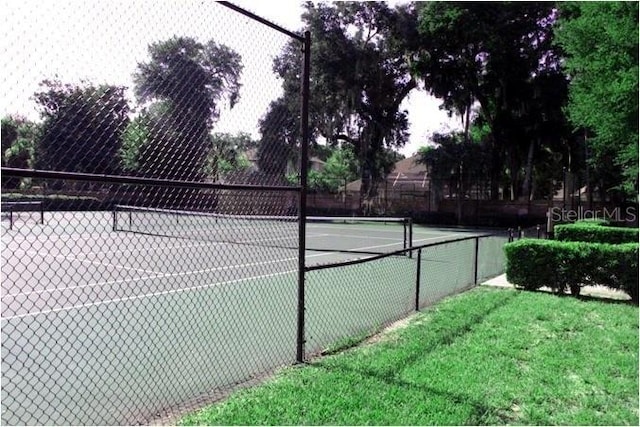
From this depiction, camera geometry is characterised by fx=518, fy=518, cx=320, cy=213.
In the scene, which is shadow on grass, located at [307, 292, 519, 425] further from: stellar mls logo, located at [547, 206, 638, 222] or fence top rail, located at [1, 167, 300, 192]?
stellar mls logo, located at [547, 206, 638, 222]

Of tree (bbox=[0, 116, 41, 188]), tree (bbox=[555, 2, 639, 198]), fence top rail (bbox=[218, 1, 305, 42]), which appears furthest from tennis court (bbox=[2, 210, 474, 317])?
tree (bbox=[555, 2, 639, 198])

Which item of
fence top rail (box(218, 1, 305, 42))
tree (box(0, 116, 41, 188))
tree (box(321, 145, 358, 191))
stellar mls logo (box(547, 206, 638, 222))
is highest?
tree (box(321, 145, 358, 191))

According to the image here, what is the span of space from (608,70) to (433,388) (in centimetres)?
1542

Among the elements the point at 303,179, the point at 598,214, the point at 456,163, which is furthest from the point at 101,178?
the point at 598,214

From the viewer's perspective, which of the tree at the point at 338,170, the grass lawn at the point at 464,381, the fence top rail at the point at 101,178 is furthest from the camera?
the tree at the point at 338,170

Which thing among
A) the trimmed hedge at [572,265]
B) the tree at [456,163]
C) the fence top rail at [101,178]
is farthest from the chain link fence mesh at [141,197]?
the tree at [456,163]

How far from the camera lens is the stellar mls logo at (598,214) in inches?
1105

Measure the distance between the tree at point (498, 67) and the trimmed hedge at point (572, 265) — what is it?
24.0 m

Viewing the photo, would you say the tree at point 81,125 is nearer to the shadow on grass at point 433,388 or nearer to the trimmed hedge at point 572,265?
the shadow on grass at point 433,388

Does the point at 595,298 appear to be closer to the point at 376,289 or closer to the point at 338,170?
the point at 376,289

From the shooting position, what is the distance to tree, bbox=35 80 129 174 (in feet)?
10.0

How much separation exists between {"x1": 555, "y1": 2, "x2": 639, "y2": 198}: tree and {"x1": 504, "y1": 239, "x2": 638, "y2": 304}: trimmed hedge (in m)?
8.55

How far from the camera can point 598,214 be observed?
33344 mm

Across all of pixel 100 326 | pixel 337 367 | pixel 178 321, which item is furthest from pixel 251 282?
pixel 337 367
